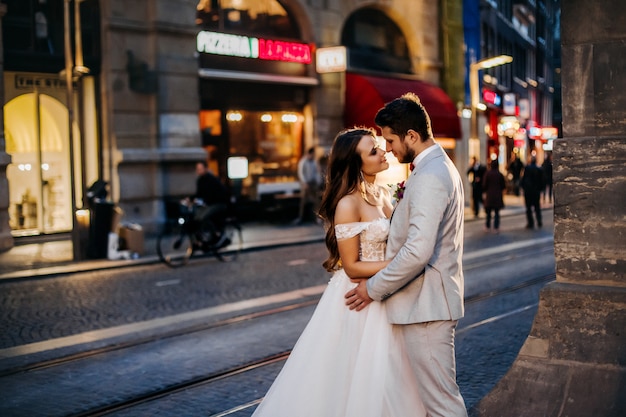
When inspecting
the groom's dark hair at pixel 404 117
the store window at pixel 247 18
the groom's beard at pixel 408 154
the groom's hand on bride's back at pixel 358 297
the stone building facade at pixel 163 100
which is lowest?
the groom's hand on bride's back at pixel 358 297

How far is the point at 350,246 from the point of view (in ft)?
13.6

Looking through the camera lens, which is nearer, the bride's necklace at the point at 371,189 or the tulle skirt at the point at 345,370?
the tulle skirt at the point at 345,370

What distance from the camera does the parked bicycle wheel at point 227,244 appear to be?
14.4 m

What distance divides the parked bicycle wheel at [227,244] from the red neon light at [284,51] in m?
6.99

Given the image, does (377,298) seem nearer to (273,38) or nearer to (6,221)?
(6,221)

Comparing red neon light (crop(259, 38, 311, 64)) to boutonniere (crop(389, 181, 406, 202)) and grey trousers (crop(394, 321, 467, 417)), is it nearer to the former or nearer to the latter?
boutonniere (crop(389, 181, 406, 202))

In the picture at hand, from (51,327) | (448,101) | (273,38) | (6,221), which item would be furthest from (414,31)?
(51,327)

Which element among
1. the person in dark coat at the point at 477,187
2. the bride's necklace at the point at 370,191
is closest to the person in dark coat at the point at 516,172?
the person in dark coat at the point at 477,187

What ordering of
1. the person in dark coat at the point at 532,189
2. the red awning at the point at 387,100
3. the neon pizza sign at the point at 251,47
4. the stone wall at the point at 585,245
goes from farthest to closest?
the red awning at the point at 387,100, the person in dark coat at the point at 532,189, the neon pizza sign at the point at 251,47, the stone wall at the point at 585,245

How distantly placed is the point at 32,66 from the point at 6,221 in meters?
3.19

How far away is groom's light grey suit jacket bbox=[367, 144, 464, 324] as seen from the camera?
3707 mm

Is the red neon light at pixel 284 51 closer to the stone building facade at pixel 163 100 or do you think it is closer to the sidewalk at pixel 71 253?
the stone building facade at pixel 163 100

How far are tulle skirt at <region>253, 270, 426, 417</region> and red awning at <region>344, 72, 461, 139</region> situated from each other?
18564 mm

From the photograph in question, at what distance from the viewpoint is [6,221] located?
16062 mm
